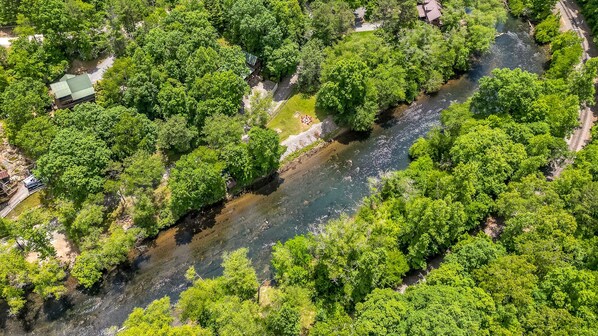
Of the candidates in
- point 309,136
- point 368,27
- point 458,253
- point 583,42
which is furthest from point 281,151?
point 583,42

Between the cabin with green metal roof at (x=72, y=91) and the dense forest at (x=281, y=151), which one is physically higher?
the cabin with green metal roof at (x=72, y=91)

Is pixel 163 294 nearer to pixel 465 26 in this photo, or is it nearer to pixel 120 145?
pixel 120 145

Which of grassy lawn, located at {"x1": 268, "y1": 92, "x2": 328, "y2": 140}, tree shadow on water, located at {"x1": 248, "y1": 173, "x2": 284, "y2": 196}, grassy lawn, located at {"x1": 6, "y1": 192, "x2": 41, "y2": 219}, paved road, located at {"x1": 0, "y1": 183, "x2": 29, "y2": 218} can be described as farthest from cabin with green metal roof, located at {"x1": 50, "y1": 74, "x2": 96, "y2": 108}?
tree shadow on water, located at {"x1": 248, "y1": 173, "x2": 284, "y2": 196}

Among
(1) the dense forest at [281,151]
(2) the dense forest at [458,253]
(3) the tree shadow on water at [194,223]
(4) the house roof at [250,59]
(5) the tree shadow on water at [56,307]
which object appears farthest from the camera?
(4) the house roof at [250,59]

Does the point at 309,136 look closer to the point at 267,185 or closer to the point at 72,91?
the point at 267,185

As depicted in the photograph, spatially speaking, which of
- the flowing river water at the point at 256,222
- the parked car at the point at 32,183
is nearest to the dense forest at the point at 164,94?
the parked car at the point at 32,183

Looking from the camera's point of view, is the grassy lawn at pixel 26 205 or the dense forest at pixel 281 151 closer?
the dense forest at pixel 281 151

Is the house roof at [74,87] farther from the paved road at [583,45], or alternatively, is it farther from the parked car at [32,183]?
the paved road at [583,45]

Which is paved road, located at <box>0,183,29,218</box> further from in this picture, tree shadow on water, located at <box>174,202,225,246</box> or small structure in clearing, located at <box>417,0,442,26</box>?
small structure in clearing, located at <box>417,0,442,26</box>
